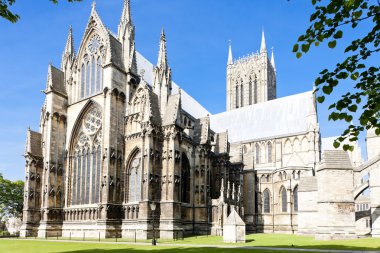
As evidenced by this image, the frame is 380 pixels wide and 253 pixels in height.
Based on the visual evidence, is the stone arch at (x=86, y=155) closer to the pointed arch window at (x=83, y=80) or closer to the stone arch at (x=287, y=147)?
the pointed arch window at (x=83, y=80)

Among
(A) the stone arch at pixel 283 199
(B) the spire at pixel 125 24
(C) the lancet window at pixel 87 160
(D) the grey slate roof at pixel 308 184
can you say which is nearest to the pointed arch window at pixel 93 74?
(C) the lancet window at pixel 87 160

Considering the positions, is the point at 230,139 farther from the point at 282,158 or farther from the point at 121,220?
the point at 121,220

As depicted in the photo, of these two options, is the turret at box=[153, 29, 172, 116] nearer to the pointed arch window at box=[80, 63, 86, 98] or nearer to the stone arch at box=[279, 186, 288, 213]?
the pointed arch window at box=[80, 63, 86, 98]

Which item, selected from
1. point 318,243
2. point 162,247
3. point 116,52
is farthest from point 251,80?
point 162,247

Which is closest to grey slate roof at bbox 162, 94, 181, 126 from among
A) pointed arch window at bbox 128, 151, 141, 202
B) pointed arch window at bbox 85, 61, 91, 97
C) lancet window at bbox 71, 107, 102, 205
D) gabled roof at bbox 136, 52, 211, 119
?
pointed arch window at bbox 128, 151, 141, 202

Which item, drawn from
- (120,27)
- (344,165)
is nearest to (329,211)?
(344,165)

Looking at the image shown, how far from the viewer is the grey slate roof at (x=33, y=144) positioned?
44281mm

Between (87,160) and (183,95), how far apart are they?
2103 cm

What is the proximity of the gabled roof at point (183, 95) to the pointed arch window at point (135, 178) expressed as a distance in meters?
Result: 10.6

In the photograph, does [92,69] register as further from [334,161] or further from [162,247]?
[334,161]

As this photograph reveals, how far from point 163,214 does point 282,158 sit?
96.5ft

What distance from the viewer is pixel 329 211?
31.6 metres

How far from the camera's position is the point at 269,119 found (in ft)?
211

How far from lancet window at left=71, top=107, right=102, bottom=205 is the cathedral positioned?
0.11 meters
